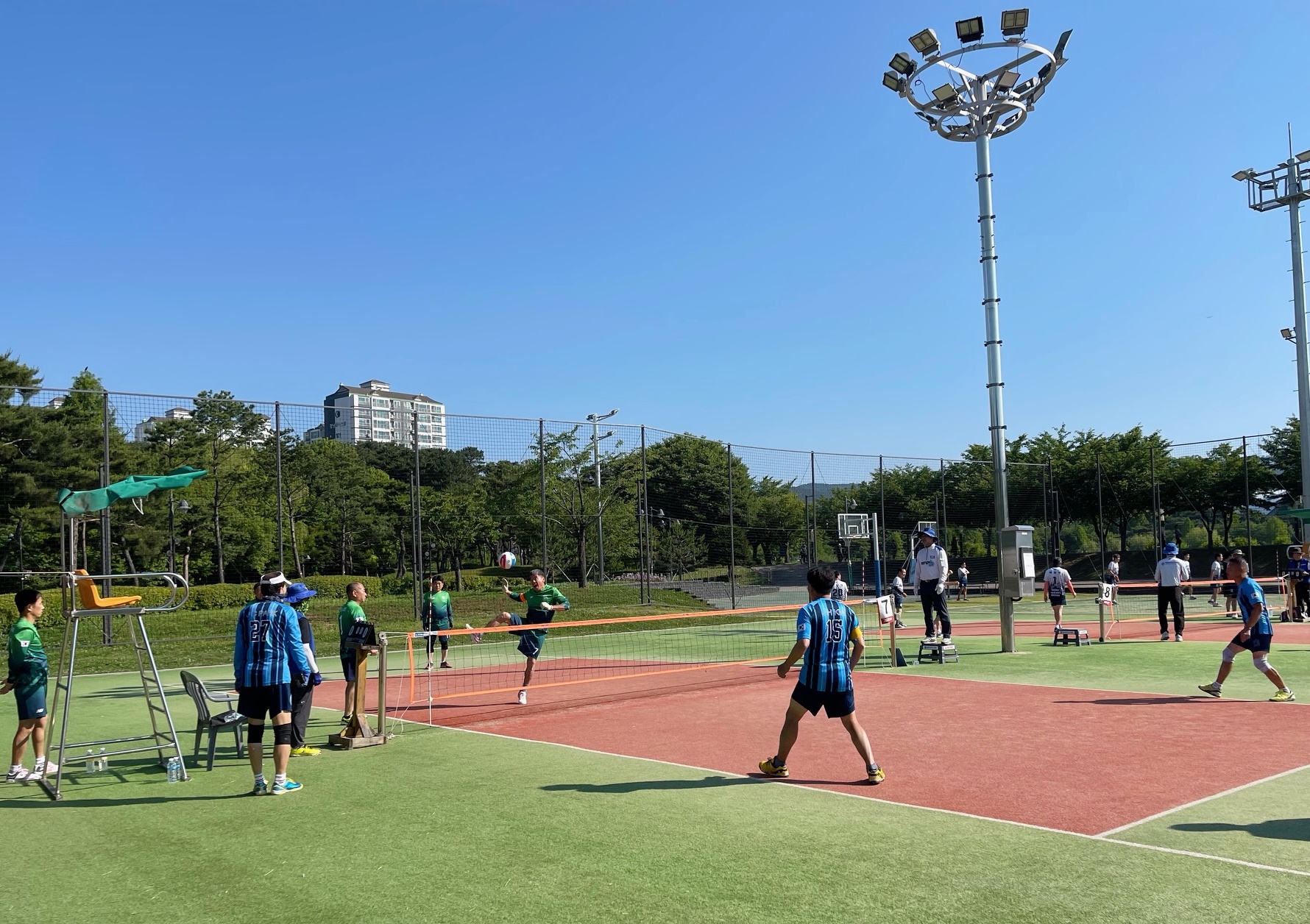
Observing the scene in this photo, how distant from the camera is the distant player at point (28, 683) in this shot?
8.34 m

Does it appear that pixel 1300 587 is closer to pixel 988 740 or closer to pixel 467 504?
pixel 988 740

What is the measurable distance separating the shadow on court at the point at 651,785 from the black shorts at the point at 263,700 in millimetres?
2110

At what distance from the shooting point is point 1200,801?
267 inches

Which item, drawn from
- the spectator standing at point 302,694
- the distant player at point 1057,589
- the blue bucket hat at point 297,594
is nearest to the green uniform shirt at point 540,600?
the spectator standing at point 302,694

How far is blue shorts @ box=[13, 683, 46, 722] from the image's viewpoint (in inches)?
329

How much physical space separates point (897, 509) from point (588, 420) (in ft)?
50.0

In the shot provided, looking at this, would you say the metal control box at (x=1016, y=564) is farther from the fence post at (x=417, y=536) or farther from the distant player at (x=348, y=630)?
the fence post at (x=417, y=536)

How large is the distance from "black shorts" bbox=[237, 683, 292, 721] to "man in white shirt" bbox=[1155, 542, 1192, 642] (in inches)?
619

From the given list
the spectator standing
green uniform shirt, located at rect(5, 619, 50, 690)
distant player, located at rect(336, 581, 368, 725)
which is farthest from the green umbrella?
distant player, located at rect(336, 581, 368, 725)

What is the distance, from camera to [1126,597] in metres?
38.2

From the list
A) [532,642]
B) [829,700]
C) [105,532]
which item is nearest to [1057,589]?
[532,642]

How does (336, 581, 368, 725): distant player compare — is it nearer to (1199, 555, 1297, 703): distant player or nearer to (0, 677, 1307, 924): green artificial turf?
(0, 677, 1307, 924): green artificial turf

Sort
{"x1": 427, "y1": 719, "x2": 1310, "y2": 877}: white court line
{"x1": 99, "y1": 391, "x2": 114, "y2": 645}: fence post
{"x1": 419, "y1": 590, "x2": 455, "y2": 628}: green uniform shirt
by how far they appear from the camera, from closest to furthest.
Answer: {"x1": 427, "y1": 719, "x2": 1310, "y2": 877}: white court line
{"x1": 419, "y1": 590, "x2": 455, "y2": 628}: green uniform shirt
{"x1": 99, "y1": 391, "x2": 114, "y2": 645}: fence post

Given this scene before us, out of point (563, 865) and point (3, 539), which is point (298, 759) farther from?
point (3, 539)
